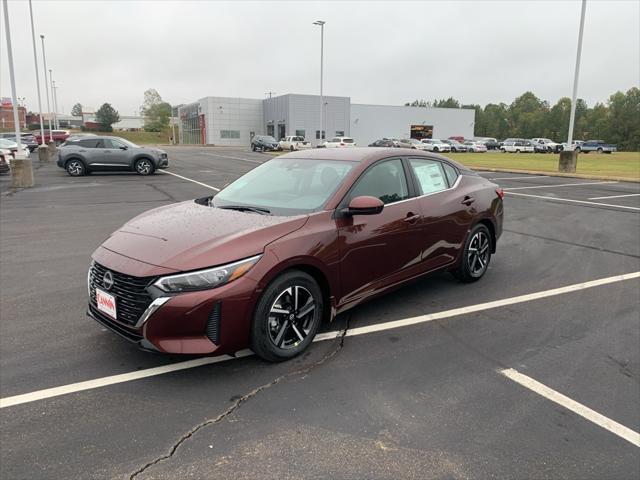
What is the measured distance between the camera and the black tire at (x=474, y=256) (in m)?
5.67

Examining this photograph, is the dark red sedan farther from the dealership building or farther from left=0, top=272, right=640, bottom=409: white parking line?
the dealership building

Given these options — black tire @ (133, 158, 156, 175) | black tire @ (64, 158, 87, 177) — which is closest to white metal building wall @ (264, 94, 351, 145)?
black tire @ (133, 158, 156, 175)

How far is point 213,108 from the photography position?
244ft

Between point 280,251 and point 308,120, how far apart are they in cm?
6874

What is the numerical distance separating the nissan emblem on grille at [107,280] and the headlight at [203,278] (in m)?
0.46

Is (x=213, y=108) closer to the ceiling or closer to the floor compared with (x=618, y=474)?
closer to the ceiling

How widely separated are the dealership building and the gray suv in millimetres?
48183

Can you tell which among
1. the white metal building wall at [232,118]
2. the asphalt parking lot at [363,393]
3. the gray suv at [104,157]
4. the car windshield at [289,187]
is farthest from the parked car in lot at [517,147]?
the car windshield at [289,187]

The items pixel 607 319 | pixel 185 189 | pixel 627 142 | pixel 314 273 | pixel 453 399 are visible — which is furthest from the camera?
pixel 627 142

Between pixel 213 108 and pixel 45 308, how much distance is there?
73.9 meters

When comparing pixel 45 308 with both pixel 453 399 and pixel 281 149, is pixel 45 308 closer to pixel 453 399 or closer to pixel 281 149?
pixel 453 399

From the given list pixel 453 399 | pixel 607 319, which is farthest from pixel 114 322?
pixel 607 319

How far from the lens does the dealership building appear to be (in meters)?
69.9

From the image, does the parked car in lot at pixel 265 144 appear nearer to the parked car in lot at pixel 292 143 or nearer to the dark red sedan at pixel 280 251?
the parked car in lot at pixel 292 143
